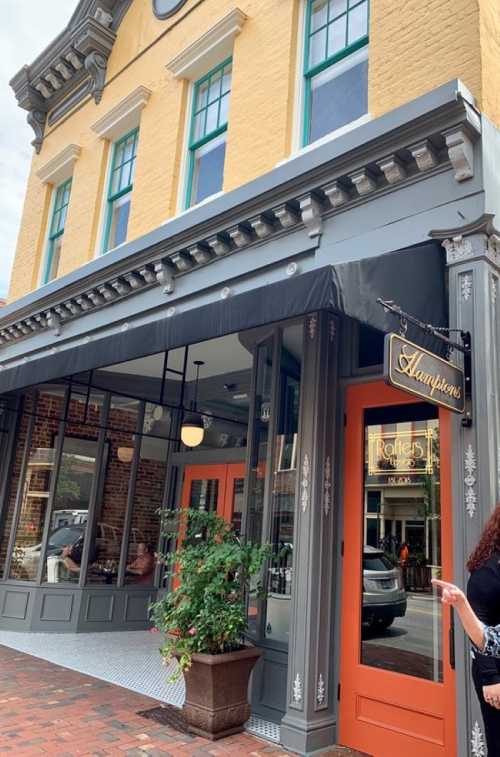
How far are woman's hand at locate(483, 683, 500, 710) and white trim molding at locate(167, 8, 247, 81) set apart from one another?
304 inches

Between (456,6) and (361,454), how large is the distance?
4.00 m

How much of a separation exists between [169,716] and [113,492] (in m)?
5.09

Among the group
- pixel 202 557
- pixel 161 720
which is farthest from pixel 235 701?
pixel 202 557

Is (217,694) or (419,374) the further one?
(217,694)

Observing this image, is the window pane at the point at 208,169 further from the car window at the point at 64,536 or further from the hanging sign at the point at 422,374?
the car window at the point at 64,536

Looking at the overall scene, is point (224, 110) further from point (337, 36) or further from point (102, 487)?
point (102, 487)

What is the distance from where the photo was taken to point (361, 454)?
549cm

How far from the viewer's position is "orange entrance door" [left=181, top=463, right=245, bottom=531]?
349 inches

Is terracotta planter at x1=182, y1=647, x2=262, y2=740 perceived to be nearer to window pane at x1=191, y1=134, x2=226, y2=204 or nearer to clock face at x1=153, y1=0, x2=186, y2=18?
window pane at x1=191, y1=134, x2=226, y2=204

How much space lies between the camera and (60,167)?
11.2 metres

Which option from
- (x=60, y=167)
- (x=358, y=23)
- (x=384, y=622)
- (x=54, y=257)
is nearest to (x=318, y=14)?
(x=358, y=23)

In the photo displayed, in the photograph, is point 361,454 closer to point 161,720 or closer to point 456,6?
point 161,720

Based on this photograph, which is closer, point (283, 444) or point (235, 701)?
point (235, 701)

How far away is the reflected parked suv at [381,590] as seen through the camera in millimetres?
4957
